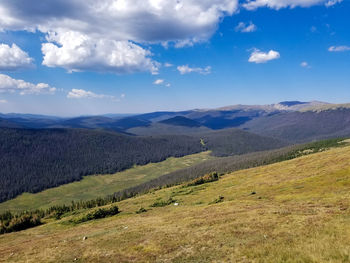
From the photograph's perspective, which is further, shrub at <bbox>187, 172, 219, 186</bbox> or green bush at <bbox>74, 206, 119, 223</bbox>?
shrub at <bbox>187, 172, 219, 186</bbox>

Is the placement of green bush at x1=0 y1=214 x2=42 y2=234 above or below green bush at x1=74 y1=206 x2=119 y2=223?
below

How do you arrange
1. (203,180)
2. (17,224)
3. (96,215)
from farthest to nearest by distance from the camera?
(203,180), (17,224), (96,215)

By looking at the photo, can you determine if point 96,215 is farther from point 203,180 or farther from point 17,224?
point 203,180

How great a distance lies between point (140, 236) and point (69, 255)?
944 cm

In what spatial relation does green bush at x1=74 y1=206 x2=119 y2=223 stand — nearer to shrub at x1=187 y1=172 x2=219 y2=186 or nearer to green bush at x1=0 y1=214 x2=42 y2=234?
green bush at x1=0 y1=214 x2=42 y2=234

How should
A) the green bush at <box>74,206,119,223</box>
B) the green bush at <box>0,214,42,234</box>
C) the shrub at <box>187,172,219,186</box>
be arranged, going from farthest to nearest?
the shrub at <box>187,172,219,186</box>
the green bush at <box>0,214,42,234</box>
the green bush at <box>74,206,119,223</box>

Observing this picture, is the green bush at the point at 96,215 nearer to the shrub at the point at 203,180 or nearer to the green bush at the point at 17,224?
the green bush at the point at 17,224

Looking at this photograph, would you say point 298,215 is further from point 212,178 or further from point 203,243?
point 212,178

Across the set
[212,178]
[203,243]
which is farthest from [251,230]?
[212,178]

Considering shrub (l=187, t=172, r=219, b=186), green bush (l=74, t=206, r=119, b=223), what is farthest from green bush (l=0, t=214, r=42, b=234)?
shrub (l=187, t=172, r=219, b=186)

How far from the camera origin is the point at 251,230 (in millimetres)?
27656

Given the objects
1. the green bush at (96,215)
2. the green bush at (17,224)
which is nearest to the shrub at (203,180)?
the green bush at (96,215)

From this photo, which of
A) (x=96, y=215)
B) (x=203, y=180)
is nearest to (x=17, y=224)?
(x=96, y=215)

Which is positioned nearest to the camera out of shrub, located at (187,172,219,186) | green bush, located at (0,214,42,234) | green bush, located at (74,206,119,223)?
green bush, located at (74,206,119,223)
